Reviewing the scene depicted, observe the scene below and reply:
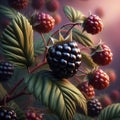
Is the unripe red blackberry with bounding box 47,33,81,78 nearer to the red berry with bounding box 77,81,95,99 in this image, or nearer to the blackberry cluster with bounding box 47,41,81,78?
the blackberry cluster with bounding box 47,41,81,78

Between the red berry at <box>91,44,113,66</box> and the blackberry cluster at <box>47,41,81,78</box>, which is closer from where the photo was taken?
the blackberry cluster at <box>47,41,81,78</box>

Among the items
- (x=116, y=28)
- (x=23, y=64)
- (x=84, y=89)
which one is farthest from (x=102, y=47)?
(x=116, y=28)

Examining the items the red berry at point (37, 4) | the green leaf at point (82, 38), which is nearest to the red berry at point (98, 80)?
the green leaf at point (82, 38)

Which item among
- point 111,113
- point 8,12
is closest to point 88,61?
point 111,113

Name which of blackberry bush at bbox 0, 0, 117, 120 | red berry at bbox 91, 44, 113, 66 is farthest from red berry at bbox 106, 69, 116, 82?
red berry at bbox 91, 44, 113, 66

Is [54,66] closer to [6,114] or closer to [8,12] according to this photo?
[6,114]

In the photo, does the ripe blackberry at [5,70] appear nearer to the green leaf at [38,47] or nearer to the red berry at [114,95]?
the green leaf at [38,47]

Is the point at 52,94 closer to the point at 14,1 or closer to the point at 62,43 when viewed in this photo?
the point at 62,43
